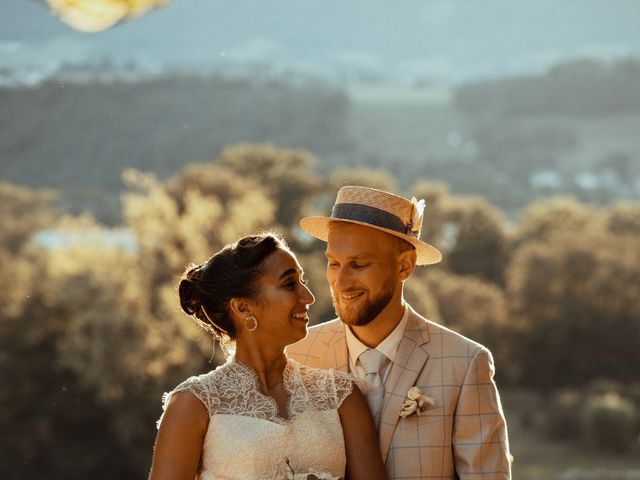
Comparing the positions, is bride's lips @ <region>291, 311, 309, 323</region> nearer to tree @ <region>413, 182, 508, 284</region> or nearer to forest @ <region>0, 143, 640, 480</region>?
forest @ <region>0, 143, 640, 480</region>

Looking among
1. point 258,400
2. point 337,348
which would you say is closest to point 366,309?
point 337,348

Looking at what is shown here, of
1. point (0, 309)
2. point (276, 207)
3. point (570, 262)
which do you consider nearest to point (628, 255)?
point (570, 262)

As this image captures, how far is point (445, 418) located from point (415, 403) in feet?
0.32

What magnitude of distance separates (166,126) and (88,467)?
716 inches

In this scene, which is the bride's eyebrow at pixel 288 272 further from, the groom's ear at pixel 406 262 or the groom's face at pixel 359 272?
the groom's ear at pixel 406 262

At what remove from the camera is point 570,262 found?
27.5 meters

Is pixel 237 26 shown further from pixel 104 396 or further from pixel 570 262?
pixel 104 396

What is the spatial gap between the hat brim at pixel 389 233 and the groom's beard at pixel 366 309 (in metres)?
0.14

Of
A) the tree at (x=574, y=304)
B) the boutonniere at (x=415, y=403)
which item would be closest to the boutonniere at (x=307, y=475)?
the boutonniere at (x=415, y=403)

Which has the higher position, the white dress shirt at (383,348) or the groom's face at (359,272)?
the groom's face at (359,272)

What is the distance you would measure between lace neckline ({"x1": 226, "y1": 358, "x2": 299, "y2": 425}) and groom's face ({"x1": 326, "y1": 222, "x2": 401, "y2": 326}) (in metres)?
0.26

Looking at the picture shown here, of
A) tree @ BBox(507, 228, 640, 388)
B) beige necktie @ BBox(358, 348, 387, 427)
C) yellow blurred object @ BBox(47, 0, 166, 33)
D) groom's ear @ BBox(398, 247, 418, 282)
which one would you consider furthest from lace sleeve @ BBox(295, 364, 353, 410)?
tree @ BBox(507, 228, 640, 388)

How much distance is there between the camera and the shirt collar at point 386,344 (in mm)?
3121

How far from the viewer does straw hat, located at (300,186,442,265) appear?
120 inches
